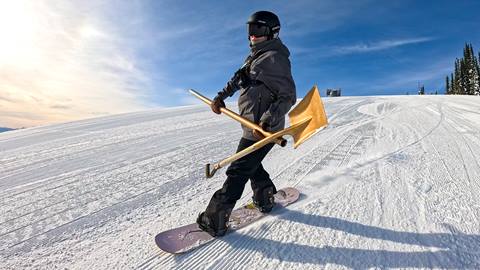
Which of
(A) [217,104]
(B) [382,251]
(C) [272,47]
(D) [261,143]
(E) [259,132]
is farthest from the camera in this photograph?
(A) [217,104]

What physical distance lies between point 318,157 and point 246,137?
235 cm

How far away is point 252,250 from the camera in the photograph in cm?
235

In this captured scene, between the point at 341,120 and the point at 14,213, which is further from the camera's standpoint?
the point at 341,120

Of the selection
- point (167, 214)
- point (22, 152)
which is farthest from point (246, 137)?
point (22, 152)

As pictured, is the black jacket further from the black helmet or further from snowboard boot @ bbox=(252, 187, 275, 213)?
snowboard boot @ bbox=(252, 187, 275, 213)

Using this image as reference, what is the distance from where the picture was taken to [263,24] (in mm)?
2680

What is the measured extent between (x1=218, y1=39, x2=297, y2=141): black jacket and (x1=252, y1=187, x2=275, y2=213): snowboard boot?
0.62 meters

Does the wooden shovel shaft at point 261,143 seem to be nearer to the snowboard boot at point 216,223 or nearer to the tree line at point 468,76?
the snowboard boot at point 216,223

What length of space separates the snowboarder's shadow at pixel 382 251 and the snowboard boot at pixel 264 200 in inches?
14.9

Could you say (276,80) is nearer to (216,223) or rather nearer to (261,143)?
(261,143)

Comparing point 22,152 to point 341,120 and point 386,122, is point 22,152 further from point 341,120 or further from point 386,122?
point 386,122

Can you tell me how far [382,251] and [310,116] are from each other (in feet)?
3.75

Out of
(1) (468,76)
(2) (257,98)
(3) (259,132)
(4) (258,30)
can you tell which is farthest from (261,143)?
(1) (468,76)

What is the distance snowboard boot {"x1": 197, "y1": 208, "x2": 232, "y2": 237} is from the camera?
8.39ft
